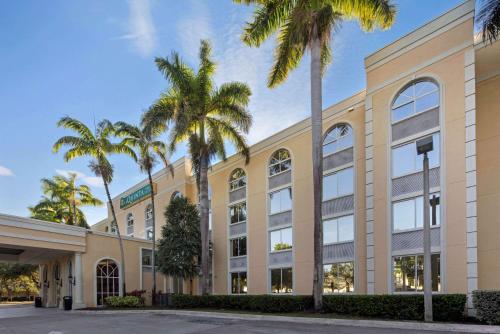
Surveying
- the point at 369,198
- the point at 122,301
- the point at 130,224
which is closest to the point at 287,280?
the point at 369,198

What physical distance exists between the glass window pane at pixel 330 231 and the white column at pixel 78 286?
643 inches

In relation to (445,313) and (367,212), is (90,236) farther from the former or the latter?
(445,313)

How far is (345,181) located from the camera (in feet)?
69.6

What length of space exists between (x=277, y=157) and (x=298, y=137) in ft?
7.45

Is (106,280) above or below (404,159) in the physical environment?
below

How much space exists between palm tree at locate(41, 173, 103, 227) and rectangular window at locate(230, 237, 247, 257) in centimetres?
1957

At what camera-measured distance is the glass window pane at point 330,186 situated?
21.8 m

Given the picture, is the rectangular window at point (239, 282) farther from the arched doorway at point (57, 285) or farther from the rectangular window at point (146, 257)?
the arched doorway at point (57, 285)

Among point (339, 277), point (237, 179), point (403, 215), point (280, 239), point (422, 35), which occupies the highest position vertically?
point (422, 35)

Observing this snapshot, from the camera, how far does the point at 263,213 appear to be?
1041 inches

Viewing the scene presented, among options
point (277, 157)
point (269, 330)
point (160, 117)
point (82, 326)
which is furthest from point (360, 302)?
point (160, 117)

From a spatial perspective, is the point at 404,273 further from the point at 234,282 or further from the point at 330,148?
the point at 234,282

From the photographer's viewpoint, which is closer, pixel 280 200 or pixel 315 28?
pixel 315 28

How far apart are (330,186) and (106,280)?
17271 mm
